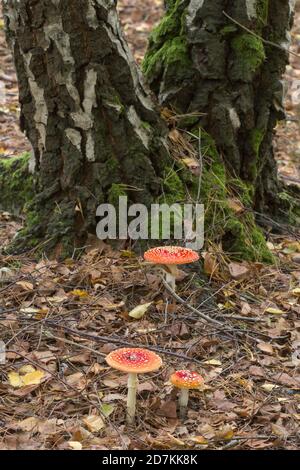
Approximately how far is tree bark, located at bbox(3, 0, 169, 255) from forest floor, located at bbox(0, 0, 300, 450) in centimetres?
36

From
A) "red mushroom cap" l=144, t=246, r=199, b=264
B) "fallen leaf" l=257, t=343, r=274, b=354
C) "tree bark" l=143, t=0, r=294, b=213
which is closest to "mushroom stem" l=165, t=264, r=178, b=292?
"red mushroom cap" l=144, t=246, r=199, b=264

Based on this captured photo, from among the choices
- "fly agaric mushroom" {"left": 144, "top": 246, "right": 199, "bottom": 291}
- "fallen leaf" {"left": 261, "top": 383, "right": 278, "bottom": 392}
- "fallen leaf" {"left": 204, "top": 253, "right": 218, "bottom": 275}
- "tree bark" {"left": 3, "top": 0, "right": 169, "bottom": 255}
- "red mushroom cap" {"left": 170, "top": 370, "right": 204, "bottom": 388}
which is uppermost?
"tree bark" {"left": 3, "top": 0, "right": 169, "bottom": 255}

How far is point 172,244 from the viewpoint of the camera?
445 centimetres

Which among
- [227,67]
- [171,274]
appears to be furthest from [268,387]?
[227,67]

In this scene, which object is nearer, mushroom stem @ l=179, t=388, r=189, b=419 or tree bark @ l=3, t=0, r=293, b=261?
mushroom stem @ l=179, t=388, r=189, b=419

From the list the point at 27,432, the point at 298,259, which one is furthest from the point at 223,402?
the point at 298,259

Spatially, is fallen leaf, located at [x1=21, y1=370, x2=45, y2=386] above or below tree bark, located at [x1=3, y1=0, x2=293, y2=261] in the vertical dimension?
below

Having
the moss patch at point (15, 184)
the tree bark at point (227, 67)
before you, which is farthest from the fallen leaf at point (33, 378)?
the tree bark at point (227, 67)

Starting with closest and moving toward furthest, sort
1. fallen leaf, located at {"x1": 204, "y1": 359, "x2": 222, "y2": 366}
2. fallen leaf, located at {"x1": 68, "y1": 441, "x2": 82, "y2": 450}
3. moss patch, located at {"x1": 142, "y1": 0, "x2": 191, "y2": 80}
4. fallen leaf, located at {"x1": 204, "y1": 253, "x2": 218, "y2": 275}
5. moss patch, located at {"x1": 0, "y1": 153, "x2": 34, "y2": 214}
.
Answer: fallen leaf, located at {"x1": 68, "y1": 441, "x2": 82, "y2": 450}
fallen leaf, located at {"x1": 204, "y1": 359, "x2": 222, "y2": 366}
fallen leaf, located at {"x1": 204, "y1": 253, "x2": 218, "y2": 275}
moss patch, located at {"x1": 142, "y1": 0, "x2": 191, "y2": 80}
moss patch, located at {"x1": 0, "y1": 153, "x2": 34, "y2": 214}

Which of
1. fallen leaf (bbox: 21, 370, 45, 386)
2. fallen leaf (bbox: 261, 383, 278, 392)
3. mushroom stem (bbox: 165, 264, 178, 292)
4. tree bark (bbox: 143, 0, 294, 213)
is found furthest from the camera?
tree bark (bbox: 143, 0, 294, 213)

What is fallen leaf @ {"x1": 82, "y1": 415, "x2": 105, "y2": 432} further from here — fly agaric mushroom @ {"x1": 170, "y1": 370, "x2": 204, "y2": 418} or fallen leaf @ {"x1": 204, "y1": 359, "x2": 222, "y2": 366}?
fallen leaf @ {"x1": 204, "y1": 359, "x2": 222, "y2": 366}

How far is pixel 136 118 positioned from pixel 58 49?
0.66 meters

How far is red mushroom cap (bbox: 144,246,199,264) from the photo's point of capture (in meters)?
3.79

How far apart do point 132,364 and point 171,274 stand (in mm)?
1045
